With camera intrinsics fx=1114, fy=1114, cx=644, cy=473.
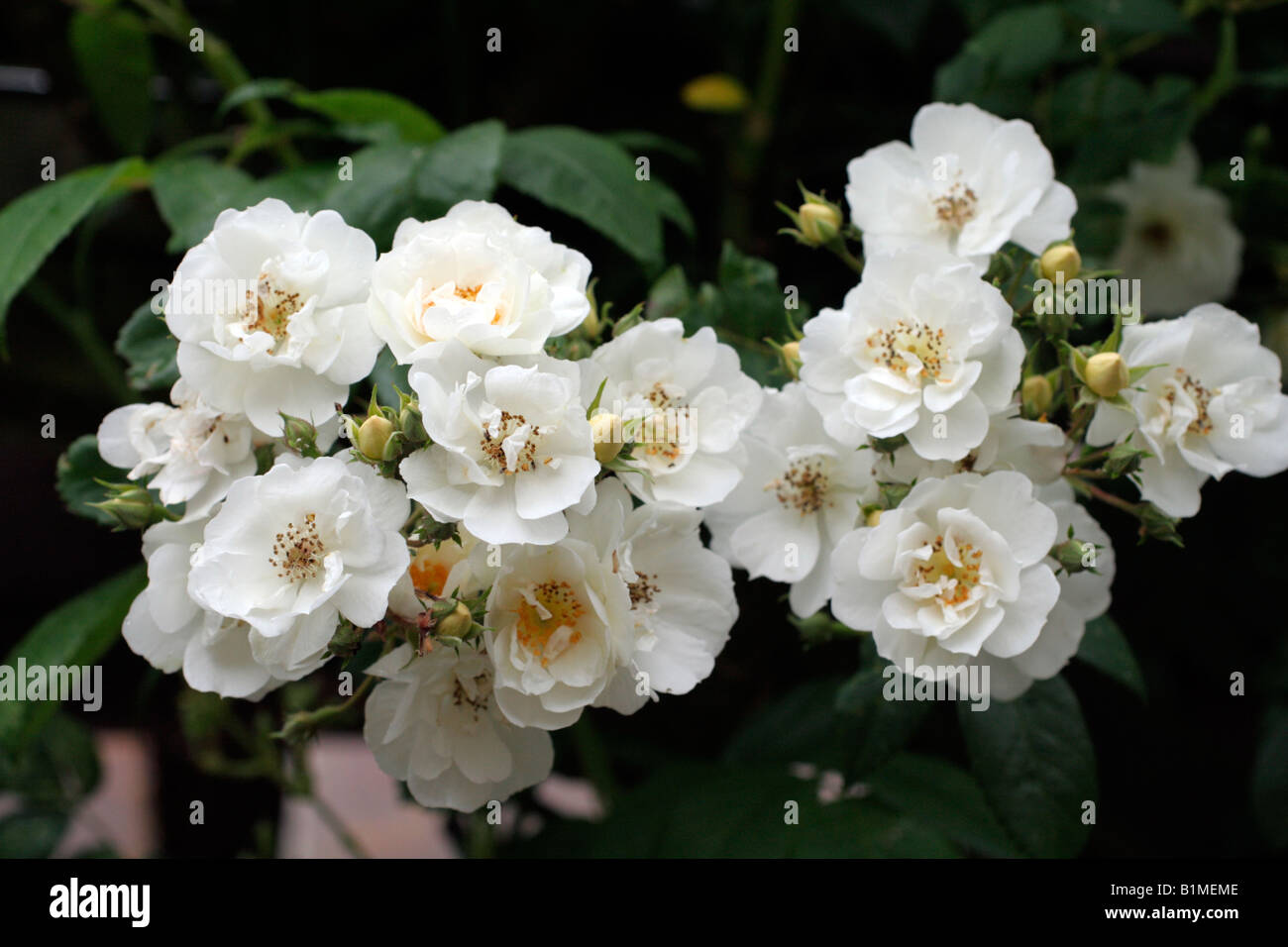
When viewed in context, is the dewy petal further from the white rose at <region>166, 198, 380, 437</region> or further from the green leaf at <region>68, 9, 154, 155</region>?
the green leaf at <region>68, 9, 154, 155</region>

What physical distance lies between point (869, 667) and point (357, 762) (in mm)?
1735

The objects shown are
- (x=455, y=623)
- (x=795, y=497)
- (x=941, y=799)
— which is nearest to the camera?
(x=455, y=623)

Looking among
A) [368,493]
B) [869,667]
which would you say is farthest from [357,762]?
[368,493]

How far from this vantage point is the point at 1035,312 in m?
0.87

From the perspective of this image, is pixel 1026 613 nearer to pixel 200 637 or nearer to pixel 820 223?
pixel 820 223

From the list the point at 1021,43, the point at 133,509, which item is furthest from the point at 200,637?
the point at 1021,43

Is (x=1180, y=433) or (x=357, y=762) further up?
(x=1180, y=433)

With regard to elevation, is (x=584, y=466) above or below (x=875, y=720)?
above

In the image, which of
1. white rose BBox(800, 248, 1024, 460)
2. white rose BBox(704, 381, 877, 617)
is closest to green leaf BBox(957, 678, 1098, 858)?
white rose BBox(704, 381, 877, 617)

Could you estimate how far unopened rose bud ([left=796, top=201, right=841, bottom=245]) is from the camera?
A: 96 centimetres

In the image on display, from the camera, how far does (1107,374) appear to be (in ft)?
2.67

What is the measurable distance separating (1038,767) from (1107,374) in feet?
1.39

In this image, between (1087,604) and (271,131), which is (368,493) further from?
(271,131)

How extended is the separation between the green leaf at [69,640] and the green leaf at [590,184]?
574 millimetres
